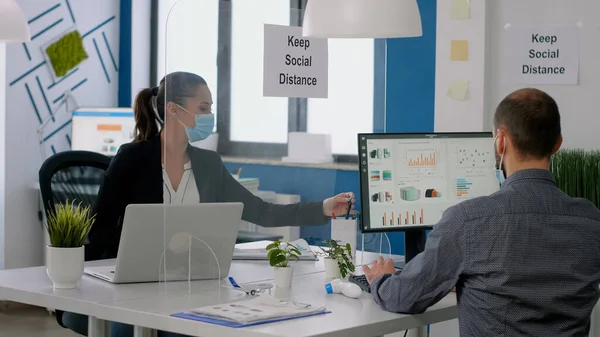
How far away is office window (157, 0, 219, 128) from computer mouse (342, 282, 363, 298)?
2.36 feet

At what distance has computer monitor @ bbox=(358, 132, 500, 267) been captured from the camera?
9.16ft

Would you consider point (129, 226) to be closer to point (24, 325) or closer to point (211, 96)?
point (211, 96)

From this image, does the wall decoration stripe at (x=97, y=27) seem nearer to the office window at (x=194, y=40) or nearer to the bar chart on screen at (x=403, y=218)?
the office window at (x=194, y=40)

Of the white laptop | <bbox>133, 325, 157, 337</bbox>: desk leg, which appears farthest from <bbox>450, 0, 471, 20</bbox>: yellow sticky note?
<bbox>133, 325, 157, 337</bbox>: desk leg

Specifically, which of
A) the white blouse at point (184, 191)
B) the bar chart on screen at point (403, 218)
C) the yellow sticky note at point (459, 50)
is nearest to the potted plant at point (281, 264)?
the white blouse at point (184, 191)

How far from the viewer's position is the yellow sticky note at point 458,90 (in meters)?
3.84

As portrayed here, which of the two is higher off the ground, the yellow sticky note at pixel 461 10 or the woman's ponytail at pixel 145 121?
the yellow sticky note at pixel 461 10

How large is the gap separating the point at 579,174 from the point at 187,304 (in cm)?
173

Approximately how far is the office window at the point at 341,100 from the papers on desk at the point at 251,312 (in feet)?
3.36

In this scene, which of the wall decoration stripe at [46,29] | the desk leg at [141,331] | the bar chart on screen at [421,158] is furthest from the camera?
the wall decoration stripe at [46,29]

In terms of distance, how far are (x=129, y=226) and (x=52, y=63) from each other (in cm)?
327

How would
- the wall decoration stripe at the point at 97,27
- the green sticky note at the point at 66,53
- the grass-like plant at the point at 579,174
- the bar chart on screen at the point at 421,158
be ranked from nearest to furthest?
the bar chart on screen at the point at 421,158 → the grass-like plant at the point at 579,174 → the green sticky note at the point at 66,53 → the wall decoration stripe at the point at 97,27

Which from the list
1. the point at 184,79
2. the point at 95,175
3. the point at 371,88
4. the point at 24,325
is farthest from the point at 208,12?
the point at 24,325

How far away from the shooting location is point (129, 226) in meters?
2.46
